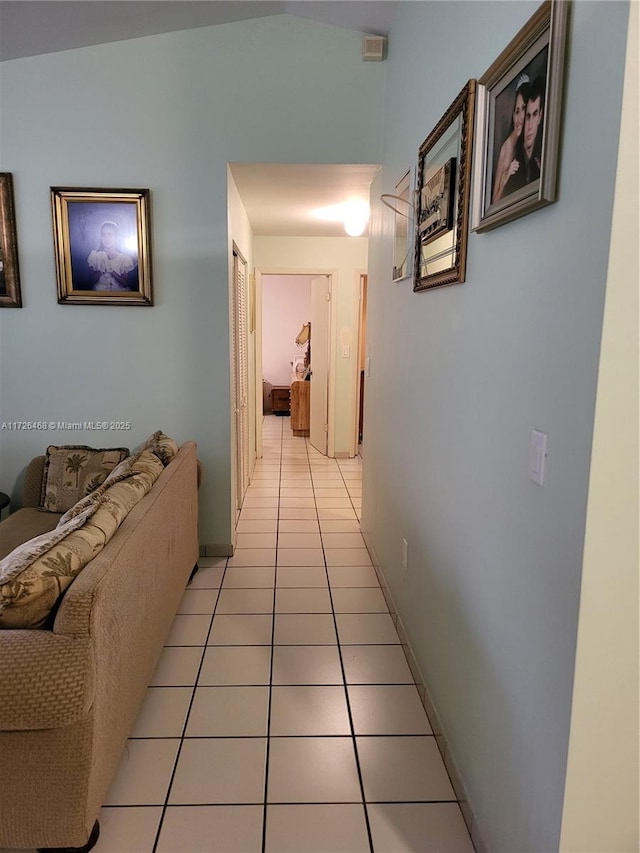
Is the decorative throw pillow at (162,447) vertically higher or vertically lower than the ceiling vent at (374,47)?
lower

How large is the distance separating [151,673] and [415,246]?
1972 millimetres

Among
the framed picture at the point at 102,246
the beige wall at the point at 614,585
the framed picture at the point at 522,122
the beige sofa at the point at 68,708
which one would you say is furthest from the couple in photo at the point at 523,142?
the framed picture at the point at 102,246

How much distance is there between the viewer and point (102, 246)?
2.97 meters

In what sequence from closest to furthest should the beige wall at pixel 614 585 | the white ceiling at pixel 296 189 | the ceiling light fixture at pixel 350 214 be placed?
the beige wall at pixel 614 585 → the white ceiling at pixel 296 189 → the ceiling light fixture at pixel 350 214

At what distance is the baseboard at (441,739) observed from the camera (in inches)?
59.4

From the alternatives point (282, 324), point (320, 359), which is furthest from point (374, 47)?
point (282, 324)

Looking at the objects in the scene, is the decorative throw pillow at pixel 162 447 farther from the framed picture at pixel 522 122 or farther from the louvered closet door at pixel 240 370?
the framed picture at pixel 522 122

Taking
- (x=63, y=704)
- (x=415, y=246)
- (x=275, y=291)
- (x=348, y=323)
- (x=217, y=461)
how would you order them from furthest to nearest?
(x=275, y=291), (x=348, y=323), (x=217, y=461), (x=415, y=246), (x=63, y=704)

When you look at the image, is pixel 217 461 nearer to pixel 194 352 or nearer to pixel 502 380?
pixel 194 352

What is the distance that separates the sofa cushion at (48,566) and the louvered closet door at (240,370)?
1.90m

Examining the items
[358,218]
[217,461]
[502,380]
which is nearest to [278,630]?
[217,461]

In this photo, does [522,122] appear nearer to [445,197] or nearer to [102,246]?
[445,197]

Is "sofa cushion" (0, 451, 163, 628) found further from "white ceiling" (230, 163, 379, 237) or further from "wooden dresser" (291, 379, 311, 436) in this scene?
"wooden dresser" (291, 379, 311, 436)

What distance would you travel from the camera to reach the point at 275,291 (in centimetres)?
913
